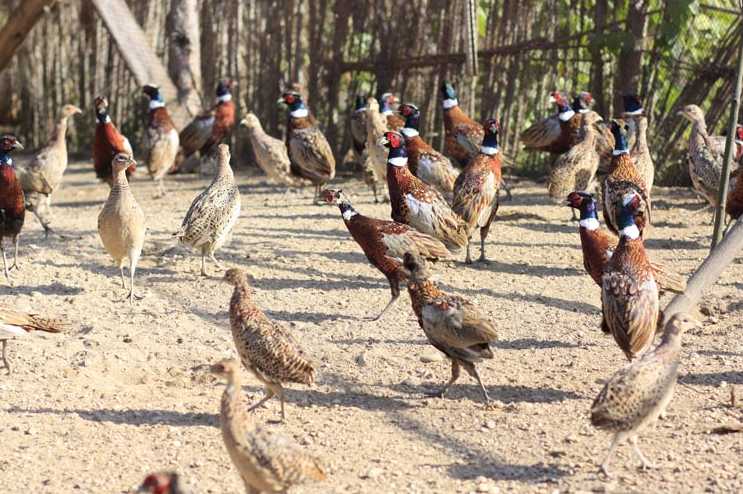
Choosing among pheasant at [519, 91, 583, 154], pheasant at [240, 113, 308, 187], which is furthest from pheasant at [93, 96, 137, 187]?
pheasant at [519, 91, 583, 154]

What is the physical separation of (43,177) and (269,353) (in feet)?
19.4

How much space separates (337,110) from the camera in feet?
48.4

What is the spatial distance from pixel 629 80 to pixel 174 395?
7.86 metres

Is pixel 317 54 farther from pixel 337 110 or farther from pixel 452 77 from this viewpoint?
pixel 452 77

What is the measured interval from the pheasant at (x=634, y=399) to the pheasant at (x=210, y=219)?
4.41 m

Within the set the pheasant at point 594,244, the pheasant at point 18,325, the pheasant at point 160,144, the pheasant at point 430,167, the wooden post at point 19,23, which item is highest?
the wooden post at point 19,23

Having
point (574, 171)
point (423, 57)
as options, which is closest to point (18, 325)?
point (574, 171)

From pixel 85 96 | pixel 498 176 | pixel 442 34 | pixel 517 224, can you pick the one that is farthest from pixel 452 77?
pixel 85 96

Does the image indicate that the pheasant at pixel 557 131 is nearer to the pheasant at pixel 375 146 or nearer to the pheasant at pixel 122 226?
the pheasant at pixel 375 146

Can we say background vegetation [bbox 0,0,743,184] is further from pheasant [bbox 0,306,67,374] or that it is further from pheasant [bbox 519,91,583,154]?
pheasant [bbox 0,306,67,374]

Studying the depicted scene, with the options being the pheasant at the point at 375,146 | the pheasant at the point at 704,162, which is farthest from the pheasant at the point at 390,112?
the pheasant at the point at 704,162

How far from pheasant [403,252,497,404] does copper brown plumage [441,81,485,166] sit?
5.17 meters

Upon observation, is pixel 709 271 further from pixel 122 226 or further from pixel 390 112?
pixel 390 112

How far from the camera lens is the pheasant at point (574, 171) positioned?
1057 centimetres
